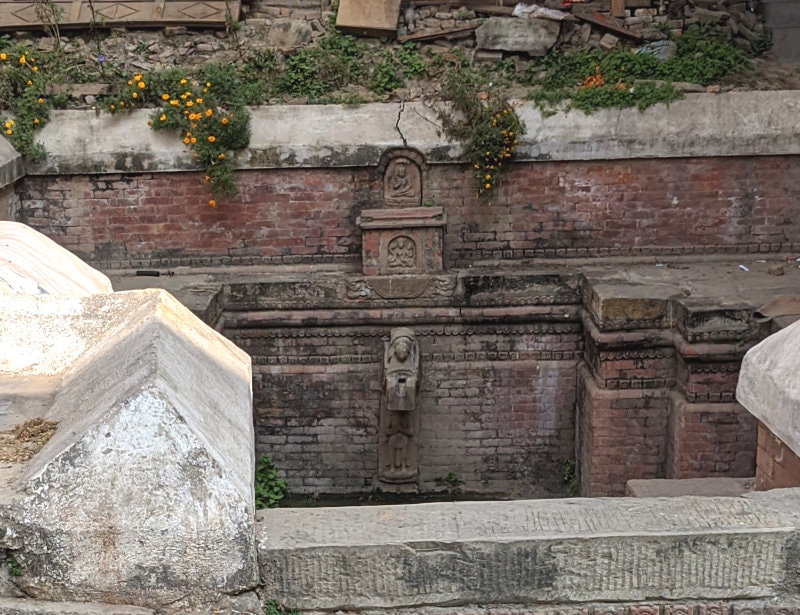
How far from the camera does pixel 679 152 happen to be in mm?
8797

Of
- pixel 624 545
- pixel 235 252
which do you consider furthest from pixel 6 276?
pixel 235 252

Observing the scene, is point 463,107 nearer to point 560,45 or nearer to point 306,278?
point 560,45

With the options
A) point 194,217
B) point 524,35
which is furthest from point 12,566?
point 524,35

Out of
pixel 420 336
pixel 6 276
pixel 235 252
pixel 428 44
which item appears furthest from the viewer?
pixel 428 44

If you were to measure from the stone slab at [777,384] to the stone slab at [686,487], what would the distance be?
1.11 metres

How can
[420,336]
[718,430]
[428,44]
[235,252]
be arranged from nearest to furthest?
[718,430], [420,336], [235,252], [428,44]

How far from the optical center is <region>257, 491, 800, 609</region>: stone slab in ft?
7.55

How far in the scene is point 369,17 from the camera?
9734 millimetres

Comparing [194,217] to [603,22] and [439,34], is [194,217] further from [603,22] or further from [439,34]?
[603,22]

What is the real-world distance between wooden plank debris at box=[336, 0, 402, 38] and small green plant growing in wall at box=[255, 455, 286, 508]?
4.51 metres

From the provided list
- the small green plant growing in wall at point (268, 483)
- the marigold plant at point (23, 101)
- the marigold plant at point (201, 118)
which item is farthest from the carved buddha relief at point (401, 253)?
the marigold plant at point (23, 101)

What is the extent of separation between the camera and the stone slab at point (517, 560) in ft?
7.55

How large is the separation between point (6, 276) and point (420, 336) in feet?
17.8

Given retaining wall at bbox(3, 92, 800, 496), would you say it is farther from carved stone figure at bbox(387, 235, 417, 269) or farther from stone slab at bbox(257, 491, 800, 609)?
stone slab at bbox(257, 491, 800, 609)
